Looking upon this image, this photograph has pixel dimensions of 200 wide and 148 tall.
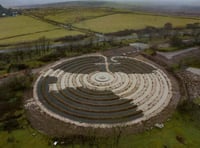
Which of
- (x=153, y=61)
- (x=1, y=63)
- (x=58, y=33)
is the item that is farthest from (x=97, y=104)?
(x=58, y=33)

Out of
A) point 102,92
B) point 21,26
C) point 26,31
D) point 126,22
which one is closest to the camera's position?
point 102,92

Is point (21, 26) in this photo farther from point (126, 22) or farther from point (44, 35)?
point (126, 22)

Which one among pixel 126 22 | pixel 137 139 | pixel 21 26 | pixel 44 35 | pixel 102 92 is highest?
pixel 126 22

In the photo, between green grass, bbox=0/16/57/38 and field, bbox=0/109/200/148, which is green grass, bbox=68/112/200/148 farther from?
green grass, bbox=0/16/57/38

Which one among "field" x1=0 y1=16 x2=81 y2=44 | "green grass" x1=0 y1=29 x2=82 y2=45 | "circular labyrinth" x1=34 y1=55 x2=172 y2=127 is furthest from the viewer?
"field" x1=0 y1=16 x2=81 y2=44

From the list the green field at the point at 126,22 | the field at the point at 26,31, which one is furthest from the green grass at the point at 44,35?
the green field at the point at 126,22

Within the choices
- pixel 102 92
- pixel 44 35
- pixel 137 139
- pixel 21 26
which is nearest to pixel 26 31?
pixel 44 35

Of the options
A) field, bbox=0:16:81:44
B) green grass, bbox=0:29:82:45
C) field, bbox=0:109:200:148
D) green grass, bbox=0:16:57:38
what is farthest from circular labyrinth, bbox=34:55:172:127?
green grass, bbox=0:16:57:38

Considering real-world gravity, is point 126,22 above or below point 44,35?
above
